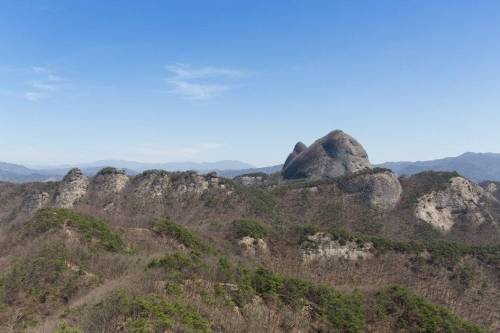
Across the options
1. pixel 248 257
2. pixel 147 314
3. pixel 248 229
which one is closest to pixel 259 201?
pixel 248 229

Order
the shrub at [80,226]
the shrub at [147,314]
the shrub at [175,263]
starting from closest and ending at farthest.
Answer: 1. the shrub at [147,314]
2. the shrub at [175,263]
3. the shrub at [80,226]

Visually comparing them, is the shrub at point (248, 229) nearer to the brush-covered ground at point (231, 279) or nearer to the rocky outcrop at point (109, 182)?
the brush-covered ground at point (231, 279)

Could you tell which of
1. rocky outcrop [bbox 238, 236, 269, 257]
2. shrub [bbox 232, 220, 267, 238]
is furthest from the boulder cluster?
rocky outcrop [bbox 238, 236, 269, 257]

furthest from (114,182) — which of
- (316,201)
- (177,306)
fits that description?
(177,306)

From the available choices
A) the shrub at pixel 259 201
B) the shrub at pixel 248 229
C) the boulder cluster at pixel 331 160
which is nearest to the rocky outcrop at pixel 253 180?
the boulder cluster at pixel 331 160

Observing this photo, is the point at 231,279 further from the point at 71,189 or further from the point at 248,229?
the point at 71,189

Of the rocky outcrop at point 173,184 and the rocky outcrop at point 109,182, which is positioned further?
the rocky outcrop at point 109,182

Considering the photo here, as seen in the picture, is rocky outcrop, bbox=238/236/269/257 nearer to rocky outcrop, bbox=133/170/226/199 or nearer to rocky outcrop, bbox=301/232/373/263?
rocky outcrop, bbox=301/232/373/263
